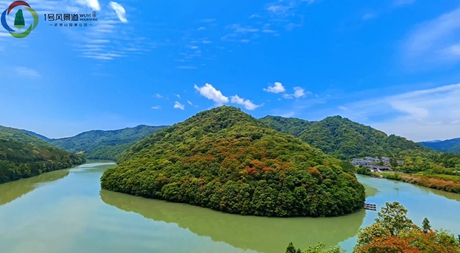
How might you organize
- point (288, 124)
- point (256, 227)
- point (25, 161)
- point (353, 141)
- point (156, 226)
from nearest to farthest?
point (256, 227) → point (156, 226) → point (25, 161) → point (353, 141) → point (288, 124)

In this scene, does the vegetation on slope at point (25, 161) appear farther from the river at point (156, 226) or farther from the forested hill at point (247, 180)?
the forested hill at point (247, 180)

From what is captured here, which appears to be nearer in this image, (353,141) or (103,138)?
(353,141)

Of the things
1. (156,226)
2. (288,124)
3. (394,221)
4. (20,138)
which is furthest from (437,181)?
(20,138)

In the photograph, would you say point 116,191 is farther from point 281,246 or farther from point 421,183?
point 421,183

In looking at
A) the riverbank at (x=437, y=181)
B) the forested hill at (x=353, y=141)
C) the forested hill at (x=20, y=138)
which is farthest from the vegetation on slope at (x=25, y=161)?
the forested hill at (x=353, y=141)

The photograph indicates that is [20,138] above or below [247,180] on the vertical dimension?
above

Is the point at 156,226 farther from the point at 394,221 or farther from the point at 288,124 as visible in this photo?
the point at 288,124

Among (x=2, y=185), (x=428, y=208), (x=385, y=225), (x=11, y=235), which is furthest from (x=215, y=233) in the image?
(x=2, y=185)
